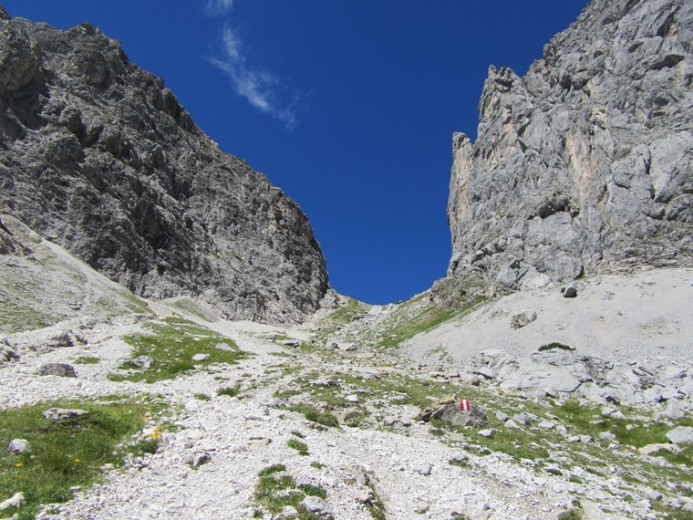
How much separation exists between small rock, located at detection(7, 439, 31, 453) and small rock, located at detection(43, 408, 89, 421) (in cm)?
199

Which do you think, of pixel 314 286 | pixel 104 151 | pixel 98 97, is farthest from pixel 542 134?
pixel 98 97

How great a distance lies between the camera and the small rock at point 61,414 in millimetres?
16969

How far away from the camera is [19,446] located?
1466 centimetres

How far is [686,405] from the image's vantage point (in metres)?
34.1

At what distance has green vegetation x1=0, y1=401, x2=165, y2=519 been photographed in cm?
1305

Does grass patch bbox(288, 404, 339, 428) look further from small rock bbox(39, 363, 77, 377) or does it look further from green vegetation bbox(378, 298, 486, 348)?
green vegetation bbox(378, 298, 486, 348)

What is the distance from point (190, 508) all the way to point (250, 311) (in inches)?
4857

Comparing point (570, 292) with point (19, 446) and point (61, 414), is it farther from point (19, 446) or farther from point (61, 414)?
point (19, 446)

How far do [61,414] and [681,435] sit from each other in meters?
31.9

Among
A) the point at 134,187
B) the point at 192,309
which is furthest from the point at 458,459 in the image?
the point at 134,187

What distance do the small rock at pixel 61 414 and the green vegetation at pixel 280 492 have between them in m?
7.24

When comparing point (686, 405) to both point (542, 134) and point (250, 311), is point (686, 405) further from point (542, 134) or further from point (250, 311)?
point (250, 311)

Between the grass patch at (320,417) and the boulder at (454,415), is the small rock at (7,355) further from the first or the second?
the boulder at (454,415)

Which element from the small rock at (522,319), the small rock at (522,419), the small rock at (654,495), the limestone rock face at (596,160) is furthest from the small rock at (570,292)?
the small rock at (654,495)
